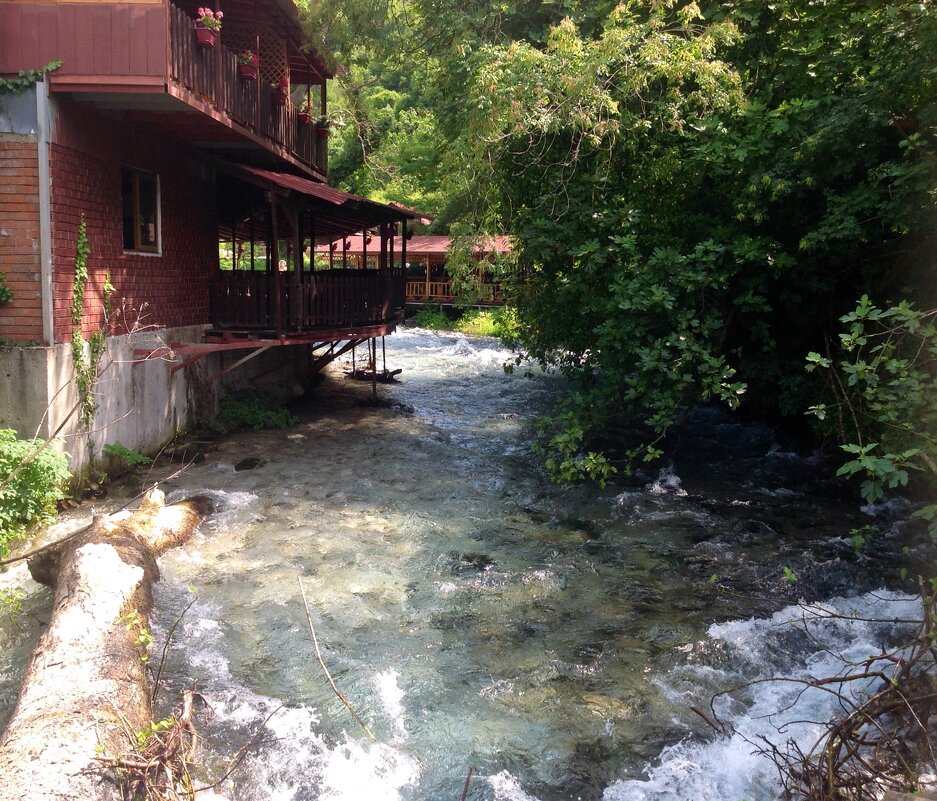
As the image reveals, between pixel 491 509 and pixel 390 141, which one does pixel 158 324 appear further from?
pixel 390 141

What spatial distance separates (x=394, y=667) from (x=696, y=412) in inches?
451

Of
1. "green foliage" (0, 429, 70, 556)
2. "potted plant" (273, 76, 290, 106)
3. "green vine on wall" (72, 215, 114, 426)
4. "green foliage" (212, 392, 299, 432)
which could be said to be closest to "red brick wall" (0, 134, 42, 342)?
"green vine on wall" (72, 215, 114, 426)

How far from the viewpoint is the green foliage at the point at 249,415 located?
14.1 metres

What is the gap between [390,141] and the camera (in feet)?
122

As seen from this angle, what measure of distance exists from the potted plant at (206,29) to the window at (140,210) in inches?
84.4

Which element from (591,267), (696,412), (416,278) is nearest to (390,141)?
(416,278)

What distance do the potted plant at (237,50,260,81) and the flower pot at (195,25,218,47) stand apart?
1739 millimetres

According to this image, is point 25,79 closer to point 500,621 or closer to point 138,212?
point 138,212

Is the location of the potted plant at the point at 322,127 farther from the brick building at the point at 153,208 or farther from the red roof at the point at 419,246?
the red roof at the point at 419,246

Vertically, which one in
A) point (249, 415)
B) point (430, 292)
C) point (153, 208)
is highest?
point (153, 208)

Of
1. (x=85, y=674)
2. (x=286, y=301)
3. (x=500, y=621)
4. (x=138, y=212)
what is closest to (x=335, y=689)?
(x=85, y=674)

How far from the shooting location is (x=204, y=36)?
10.2 metres

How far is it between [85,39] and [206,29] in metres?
1.74

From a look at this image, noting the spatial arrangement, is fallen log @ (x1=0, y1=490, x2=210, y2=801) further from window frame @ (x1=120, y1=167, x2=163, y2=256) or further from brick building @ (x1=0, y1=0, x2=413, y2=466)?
window frame @ (x1=120, y1=167, x2=163, y2=256)
